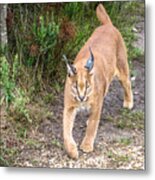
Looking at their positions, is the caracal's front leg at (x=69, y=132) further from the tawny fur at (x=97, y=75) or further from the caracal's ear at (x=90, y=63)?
the caracal's ear at (x=90, y=63)

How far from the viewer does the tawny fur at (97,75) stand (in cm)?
240

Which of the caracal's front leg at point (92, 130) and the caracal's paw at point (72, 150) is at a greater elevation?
the caracal's front leg at point (92, 130)

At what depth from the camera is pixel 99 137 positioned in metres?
2.41

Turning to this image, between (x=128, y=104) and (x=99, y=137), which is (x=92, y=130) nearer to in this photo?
(x=99, y=137)

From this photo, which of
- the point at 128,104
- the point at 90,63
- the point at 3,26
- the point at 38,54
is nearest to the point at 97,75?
the point at 90,63

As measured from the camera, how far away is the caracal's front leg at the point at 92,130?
2406mm

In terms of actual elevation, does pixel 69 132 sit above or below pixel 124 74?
below

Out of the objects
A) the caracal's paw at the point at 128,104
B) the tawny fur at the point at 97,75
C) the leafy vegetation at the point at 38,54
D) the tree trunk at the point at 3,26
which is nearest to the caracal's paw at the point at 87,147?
the tawny fur at the point at 97,75

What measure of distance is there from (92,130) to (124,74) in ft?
0.89

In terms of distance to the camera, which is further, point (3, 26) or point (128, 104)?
point (3, 26)

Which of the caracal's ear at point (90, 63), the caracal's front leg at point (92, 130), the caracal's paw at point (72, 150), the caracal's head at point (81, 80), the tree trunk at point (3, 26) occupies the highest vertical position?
the tree trunk at point (3, 26)

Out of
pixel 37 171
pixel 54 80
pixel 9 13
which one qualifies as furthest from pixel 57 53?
pixel 37 171

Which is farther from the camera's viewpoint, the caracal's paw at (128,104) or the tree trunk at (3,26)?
the tree trunk at (3,26)

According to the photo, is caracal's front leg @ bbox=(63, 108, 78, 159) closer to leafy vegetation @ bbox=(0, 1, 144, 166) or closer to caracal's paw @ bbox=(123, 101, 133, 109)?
leafy vegetation @ bbox=(0, 1, 144, 166)
